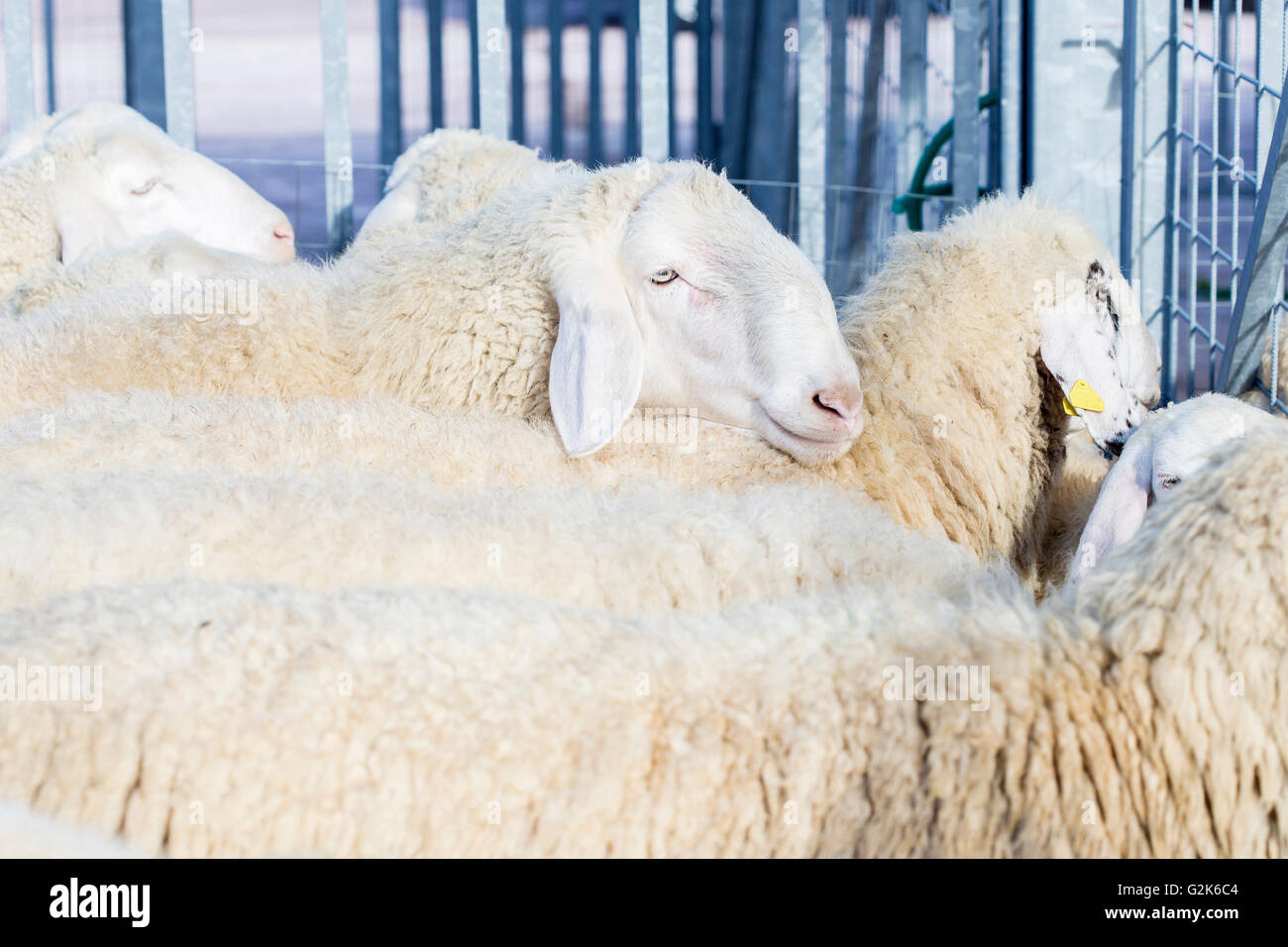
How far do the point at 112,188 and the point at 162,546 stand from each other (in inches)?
115

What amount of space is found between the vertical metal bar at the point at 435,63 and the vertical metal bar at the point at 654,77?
3.36m

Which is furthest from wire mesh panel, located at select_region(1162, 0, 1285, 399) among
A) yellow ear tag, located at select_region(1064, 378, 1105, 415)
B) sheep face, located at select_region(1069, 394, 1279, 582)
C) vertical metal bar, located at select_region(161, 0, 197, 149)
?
vertical metal bar, located at select_region(161, 0, 197, 149)

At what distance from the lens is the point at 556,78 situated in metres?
8.29

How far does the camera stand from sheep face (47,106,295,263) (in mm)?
4297

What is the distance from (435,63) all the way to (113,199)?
3842mm

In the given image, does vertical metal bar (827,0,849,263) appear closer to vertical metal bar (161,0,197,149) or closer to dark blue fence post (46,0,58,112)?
vertical metal bar (161,0,197,149)

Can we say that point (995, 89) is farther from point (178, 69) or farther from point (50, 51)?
point (50, 51)

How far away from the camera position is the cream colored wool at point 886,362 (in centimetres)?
285

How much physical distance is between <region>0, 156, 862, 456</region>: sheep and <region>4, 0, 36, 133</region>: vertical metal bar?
2.38 m

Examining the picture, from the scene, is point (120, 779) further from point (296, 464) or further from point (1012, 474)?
point (1012, 474)

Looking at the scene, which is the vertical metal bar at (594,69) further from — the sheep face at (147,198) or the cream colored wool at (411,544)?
the cream colored wool at (411,544)

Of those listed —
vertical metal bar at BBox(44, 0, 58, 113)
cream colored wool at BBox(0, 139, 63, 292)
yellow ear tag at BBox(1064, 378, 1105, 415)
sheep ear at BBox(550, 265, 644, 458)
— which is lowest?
yellow ear tag at BBox(1064, 378, 1105, 415)

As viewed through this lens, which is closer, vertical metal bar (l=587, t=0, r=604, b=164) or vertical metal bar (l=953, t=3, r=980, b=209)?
vertical metal bar (l=953, t=3, r=980, b=209)
